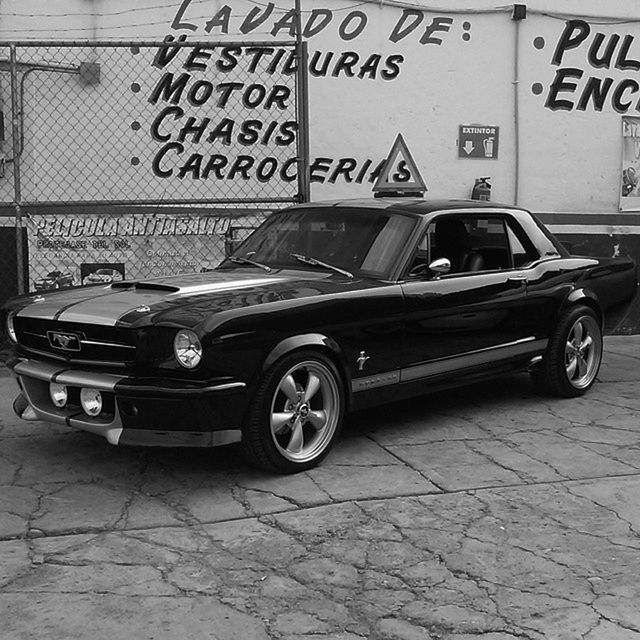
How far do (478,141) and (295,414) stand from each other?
5577 mm

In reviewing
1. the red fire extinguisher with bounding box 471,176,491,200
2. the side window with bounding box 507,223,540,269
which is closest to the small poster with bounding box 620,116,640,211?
the red fire extinguisher with bounding box 471,176,491,200

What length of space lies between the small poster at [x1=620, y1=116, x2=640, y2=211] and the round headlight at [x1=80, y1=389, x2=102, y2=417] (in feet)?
23.9

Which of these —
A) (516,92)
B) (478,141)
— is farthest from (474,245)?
(516,92)

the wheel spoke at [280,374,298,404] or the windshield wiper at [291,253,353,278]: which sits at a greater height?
the windshield wiper at [291,253,353,278]

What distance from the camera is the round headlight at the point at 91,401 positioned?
464cm

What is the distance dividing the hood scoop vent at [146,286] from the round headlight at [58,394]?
2.39ft

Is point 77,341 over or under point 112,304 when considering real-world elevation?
under

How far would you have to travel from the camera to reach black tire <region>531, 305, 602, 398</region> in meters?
6.66

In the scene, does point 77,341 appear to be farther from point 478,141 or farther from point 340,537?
point 478,141

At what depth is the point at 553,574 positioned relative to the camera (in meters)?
3.73

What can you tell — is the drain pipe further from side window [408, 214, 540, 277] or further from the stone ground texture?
the stone ground texture

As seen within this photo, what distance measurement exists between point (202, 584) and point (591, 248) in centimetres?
754

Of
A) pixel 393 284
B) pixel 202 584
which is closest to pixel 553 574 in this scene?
pixel 202 584

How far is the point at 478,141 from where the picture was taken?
963 cm
